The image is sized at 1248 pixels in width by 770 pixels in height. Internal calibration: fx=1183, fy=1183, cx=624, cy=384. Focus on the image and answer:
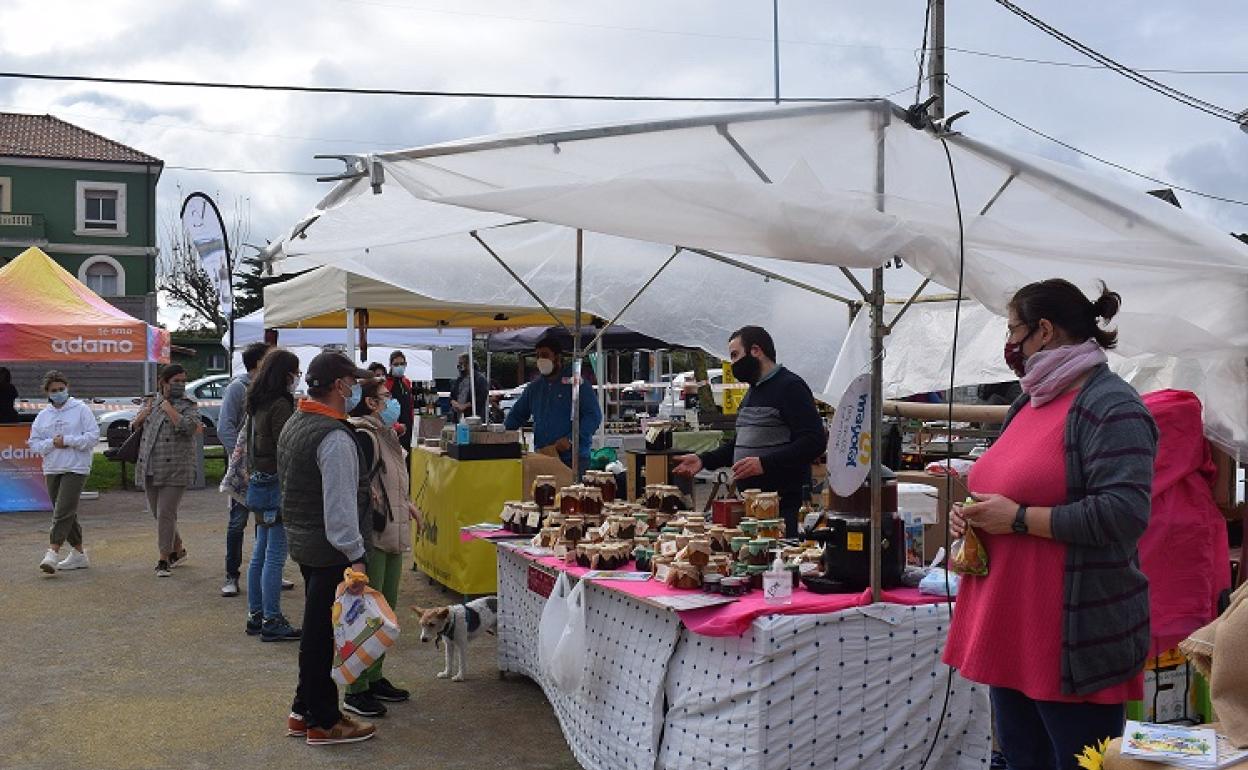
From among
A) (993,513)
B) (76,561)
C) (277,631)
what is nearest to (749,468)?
(993,513)

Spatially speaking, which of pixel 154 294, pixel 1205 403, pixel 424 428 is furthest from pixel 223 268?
pixel 154 294

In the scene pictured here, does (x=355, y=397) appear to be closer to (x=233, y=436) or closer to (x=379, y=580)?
(x=379, y=580)

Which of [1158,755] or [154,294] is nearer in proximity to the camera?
[1158,755]

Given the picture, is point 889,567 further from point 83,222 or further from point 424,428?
point 83,222

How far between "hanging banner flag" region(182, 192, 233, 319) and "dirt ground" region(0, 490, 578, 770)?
595 cm

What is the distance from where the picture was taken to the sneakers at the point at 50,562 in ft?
31.0

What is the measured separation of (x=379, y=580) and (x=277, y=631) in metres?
1.61

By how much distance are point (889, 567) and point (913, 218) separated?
1267mm

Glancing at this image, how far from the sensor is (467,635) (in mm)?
6266

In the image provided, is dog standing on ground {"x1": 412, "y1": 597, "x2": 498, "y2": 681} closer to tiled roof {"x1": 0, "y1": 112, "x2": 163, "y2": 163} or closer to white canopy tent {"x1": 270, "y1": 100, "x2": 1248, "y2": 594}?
white canopy tent {"x1": 270, "y1": 100, "x2": 1248, "y2": 594}

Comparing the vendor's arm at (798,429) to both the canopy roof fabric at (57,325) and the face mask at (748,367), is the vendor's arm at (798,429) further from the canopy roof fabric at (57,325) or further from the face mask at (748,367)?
the canopy roof fabric at (57,325)

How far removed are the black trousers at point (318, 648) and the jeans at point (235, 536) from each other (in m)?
3.12

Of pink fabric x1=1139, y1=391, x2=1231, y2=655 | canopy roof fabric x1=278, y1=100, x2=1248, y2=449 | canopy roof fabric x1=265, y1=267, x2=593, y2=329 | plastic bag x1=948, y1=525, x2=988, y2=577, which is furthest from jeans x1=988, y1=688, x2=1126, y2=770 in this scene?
canopy roof fabric x1=265, y1=267, x2=593, y2=329

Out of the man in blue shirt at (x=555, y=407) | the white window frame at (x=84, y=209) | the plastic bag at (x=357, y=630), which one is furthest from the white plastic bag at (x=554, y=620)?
the white window frame at (x=84, y=209)
